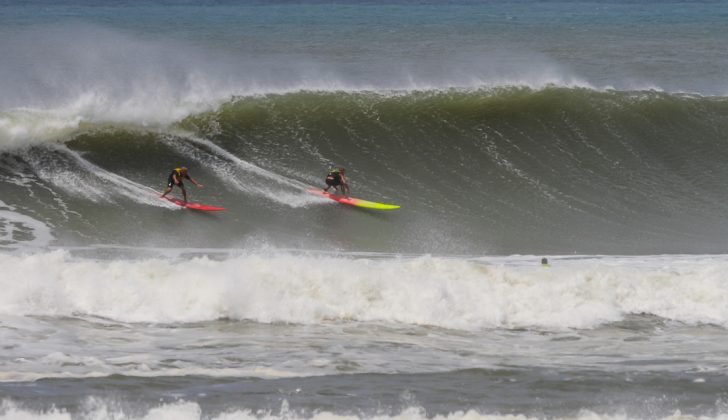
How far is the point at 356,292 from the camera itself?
43.8 ft

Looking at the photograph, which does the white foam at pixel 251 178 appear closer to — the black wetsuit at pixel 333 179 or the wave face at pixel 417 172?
the wave face at pixel 417 172

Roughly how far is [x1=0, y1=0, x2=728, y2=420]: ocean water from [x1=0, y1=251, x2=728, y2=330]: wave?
3 centimetres

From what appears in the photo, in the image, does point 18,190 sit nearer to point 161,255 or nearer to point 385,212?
point 161,255

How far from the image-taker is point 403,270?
545 inches

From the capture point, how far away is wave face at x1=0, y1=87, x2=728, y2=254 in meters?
16.8

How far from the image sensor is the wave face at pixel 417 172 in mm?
16812

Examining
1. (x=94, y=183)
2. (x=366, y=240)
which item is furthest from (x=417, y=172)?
(x=94, y=183)

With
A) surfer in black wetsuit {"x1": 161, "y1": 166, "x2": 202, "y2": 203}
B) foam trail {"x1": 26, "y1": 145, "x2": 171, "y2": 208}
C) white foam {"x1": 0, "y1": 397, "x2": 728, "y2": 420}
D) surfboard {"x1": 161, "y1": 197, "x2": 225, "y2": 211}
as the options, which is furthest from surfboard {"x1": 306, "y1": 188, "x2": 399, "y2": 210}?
white foam {"x1": 0, "y1": 397, "x2": 728, "y2": 420}

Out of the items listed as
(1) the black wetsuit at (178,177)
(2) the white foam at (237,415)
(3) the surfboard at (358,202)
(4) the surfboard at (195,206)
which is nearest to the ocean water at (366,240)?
(2) the white foam at (237,415)

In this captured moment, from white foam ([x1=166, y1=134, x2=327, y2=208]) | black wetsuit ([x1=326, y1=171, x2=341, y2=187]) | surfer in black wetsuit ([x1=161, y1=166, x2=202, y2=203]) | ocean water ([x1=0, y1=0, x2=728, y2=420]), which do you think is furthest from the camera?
white foam ([x1=166, y1=134, x2=327, y2=208])

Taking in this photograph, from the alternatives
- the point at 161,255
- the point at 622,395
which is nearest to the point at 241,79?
the point at 161,255

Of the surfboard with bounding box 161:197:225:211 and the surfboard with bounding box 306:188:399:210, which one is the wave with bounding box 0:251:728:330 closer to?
the surfboard with bounding box 161:197:225:211

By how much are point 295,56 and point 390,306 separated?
72.0 feet

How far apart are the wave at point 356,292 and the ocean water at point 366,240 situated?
3 cm
